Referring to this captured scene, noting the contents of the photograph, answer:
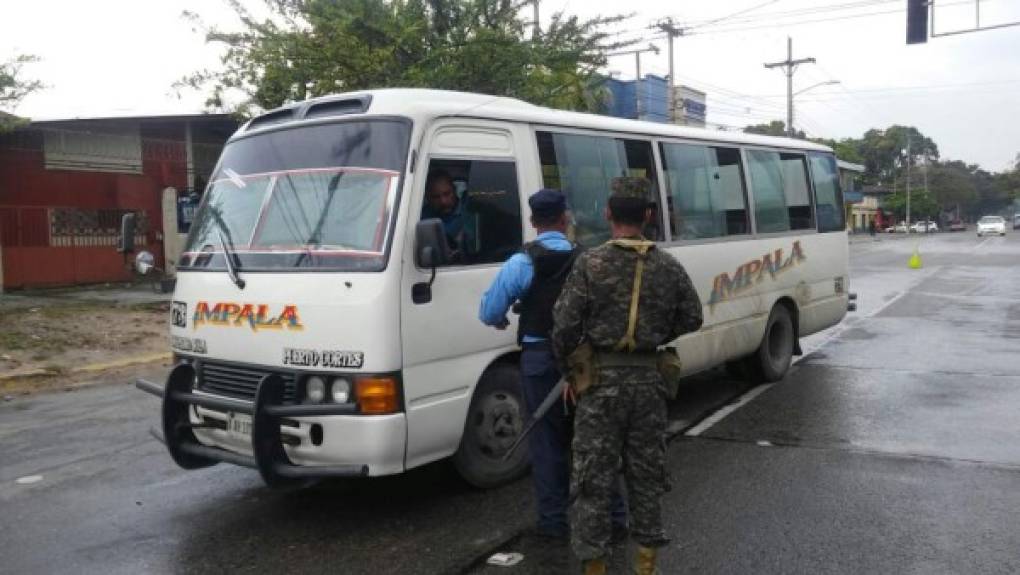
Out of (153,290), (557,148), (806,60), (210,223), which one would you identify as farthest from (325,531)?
(806,60)

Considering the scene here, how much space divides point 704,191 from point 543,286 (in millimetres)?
3547

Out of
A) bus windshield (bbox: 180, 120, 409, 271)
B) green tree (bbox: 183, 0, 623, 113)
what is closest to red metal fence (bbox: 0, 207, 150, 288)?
green tree (bbox: 183, 0, 623, 113)

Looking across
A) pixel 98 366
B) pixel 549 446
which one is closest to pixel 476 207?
pixel 549 446

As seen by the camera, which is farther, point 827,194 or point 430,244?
point 827,194

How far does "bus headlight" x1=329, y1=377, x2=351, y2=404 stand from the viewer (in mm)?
4172

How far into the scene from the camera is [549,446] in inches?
163

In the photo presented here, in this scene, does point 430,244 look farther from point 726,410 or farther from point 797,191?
point 797,191

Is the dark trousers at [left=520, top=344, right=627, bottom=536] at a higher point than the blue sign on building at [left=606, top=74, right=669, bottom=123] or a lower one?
lower

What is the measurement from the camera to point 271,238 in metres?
4.66

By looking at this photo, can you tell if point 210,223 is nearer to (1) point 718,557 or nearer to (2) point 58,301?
(1) point 718,557

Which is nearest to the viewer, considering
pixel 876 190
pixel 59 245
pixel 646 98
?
pixel 59 245

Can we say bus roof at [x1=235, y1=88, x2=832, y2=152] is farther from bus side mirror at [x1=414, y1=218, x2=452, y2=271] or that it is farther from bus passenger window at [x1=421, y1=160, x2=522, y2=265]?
bus side mirror at [x1=414, y1=218, x2=452, y2=271]

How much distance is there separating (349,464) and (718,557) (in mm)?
1878

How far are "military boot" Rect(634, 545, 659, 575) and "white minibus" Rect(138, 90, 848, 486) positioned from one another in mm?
1372
